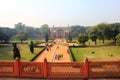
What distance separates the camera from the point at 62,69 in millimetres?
9812

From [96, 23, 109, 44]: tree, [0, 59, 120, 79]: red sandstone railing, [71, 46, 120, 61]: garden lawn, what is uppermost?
[96, 23, 109, 44]: tree

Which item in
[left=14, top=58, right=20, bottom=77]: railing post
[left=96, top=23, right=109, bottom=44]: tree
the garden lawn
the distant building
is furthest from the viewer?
the distant building

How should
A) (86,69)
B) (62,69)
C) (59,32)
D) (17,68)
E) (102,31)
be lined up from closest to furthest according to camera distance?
(86,69) < (62,69) < (17,68) < (102,31) < (59,32)

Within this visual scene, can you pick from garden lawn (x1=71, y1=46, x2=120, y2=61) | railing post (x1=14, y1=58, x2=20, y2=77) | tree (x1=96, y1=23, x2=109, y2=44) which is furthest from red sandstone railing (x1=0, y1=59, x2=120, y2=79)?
tree (x1=96, y1=23, x2=109, y2=44)

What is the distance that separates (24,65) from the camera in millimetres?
9945

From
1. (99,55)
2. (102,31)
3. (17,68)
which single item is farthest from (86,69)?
(102,31)

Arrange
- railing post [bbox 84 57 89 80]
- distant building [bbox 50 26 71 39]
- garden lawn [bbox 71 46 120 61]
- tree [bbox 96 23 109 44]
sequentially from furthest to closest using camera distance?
distant building [bbox 50 26 71 39] → tree [bbox 96 23 109 44] → garden lawn [bbox 71 46 120 61] → railing post [bbox 84 57 89 80]

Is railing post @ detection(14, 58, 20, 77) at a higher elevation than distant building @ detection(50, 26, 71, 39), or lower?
lower

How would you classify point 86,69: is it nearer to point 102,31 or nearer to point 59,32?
point 102,31

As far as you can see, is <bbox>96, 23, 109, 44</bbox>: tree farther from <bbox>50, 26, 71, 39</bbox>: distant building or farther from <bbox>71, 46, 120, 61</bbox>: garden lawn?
<bbox>50, 26, 71, 39</bbox>: distant building

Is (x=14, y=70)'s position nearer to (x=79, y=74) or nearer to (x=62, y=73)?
(x=62, y=73)

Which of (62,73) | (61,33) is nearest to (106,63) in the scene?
(62,73)

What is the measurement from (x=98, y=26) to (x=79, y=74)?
5693cm

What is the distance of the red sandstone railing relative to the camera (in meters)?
9.69
